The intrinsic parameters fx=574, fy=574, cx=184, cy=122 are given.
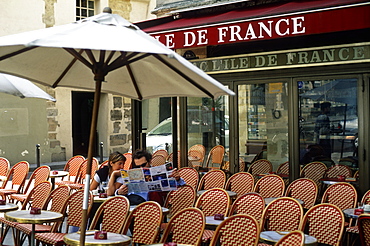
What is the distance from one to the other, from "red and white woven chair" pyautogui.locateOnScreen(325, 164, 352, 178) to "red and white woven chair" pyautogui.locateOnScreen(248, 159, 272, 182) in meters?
1.03

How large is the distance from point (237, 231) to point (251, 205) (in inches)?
48.4

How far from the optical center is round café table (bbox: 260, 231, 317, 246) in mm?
5118

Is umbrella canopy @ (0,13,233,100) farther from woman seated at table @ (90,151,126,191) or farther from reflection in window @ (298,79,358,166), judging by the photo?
reflection in window @ (298,79,358,166)

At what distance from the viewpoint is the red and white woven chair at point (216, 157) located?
10000 mm

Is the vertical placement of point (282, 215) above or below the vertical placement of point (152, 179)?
below

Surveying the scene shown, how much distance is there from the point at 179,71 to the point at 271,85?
4292 mm

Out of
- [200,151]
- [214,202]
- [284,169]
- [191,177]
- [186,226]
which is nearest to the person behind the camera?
[186,226]

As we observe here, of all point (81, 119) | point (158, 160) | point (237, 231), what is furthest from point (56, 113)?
point (237, 231)

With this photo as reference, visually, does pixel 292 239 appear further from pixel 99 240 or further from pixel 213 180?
pixel 213 180

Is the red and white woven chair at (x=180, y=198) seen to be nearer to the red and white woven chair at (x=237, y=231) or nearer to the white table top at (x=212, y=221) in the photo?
the white table top at (x=212, y=221)

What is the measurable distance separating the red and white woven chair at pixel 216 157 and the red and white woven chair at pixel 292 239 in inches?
213

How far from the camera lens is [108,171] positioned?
26.3ft

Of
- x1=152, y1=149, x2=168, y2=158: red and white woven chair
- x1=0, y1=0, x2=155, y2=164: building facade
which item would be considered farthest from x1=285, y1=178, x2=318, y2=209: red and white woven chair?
x1=0, y1=0, x2=155, y2=164: building facade


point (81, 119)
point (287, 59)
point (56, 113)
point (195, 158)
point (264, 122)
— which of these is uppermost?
point (287, 59)
